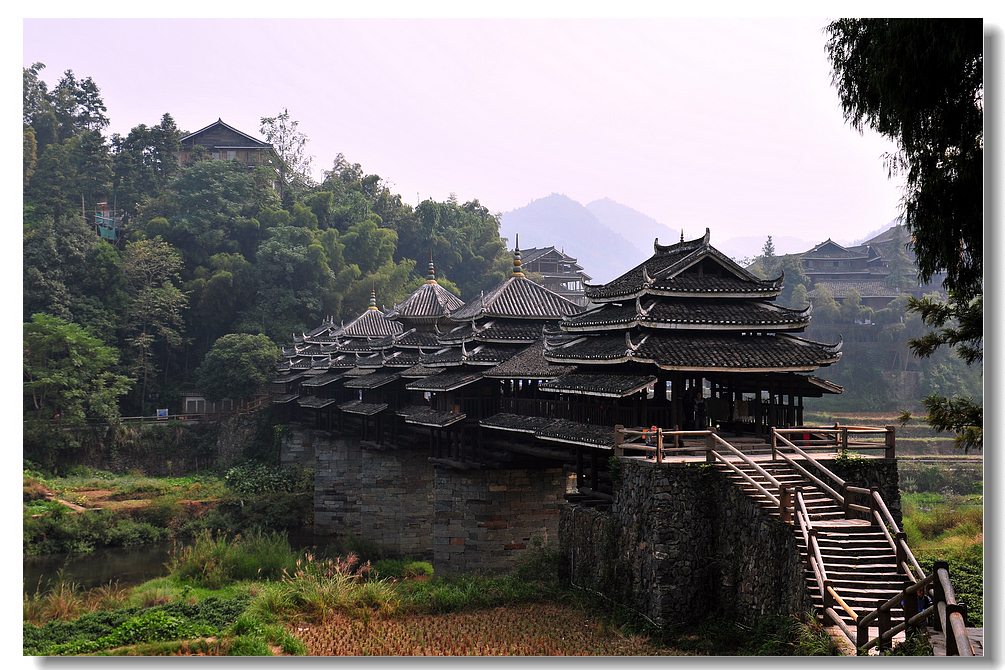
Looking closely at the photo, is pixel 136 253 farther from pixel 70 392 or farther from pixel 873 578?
pixel 873 578

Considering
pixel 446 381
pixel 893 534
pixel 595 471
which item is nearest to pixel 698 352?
pixel 595 471

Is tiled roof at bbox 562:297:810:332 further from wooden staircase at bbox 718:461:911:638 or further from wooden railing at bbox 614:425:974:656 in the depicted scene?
wooden staircase at bbox 718:461:911:638

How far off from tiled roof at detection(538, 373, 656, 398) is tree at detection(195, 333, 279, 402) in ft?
106

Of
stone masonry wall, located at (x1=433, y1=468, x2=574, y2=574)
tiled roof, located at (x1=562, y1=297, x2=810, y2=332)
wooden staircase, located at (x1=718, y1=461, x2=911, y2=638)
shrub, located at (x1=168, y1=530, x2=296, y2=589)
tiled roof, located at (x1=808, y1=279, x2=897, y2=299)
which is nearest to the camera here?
wooden staircase, located at (x1=718, y1=461, x2=911, y2=638)

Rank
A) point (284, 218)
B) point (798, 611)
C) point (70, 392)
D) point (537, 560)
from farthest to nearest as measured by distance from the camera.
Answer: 1. point (284, 218)
2. point (70, 392)
3. point (537, 560)
4. point (798, 611)

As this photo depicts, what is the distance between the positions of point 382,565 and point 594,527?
13.3m

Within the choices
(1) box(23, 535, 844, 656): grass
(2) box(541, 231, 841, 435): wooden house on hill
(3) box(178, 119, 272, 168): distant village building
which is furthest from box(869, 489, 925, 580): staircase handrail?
(3) box(178, 119, 272, 168): distant village building

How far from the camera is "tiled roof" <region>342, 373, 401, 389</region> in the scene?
2970cm

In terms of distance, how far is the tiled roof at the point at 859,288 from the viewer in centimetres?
5962

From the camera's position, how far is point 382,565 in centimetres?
2659

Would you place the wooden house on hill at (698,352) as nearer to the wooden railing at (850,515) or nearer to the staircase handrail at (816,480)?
the wooden railing at (850,515)

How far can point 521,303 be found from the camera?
25312 mm

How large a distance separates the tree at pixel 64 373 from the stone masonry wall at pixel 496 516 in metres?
23.5

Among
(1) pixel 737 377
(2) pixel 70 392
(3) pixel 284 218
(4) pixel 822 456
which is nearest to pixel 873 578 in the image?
(4) pixel 822 456
